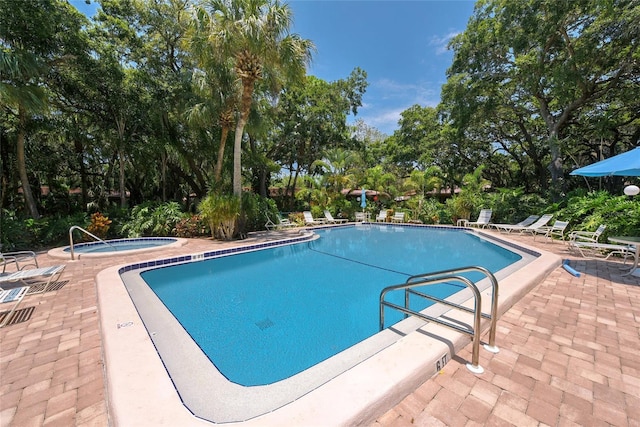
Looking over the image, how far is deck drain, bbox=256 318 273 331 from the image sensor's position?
404 centimetres

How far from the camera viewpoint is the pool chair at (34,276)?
4297mm

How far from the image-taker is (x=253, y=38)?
8961mm

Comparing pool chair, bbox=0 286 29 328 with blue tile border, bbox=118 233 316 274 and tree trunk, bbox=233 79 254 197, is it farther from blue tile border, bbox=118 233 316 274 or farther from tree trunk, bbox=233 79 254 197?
tree trunk, bbox=233 79 254 197

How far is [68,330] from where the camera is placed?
3.30 metres

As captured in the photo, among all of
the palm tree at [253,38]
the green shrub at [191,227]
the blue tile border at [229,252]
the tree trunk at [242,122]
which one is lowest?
the blue tile border at [229,252]

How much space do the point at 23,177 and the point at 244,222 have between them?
946 cm

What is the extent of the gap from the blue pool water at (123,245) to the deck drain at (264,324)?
7360 millimetres

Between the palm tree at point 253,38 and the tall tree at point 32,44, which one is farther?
the palm tree at point 253,38

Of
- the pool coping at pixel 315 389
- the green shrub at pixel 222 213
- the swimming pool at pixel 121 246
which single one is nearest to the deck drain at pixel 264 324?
the pool coping at pixel 315 389

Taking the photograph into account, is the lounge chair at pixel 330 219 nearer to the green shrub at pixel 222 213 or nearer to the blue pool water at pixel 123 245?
the green shrub at pixel 222 213

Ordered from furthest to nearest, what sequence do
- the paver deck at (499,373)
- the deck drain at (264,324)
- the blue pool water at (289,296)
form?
the deck drain at (264,324), the blue pool water at (289,296), the paver deck at (499,373)

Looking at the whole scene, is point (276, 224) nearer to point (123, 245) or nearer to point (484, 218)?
point (123, 245)

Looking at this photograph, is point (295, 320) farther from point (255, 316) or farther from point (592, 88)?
point (592, 88)

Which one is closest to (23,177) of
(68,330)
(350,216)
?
(68,330)
